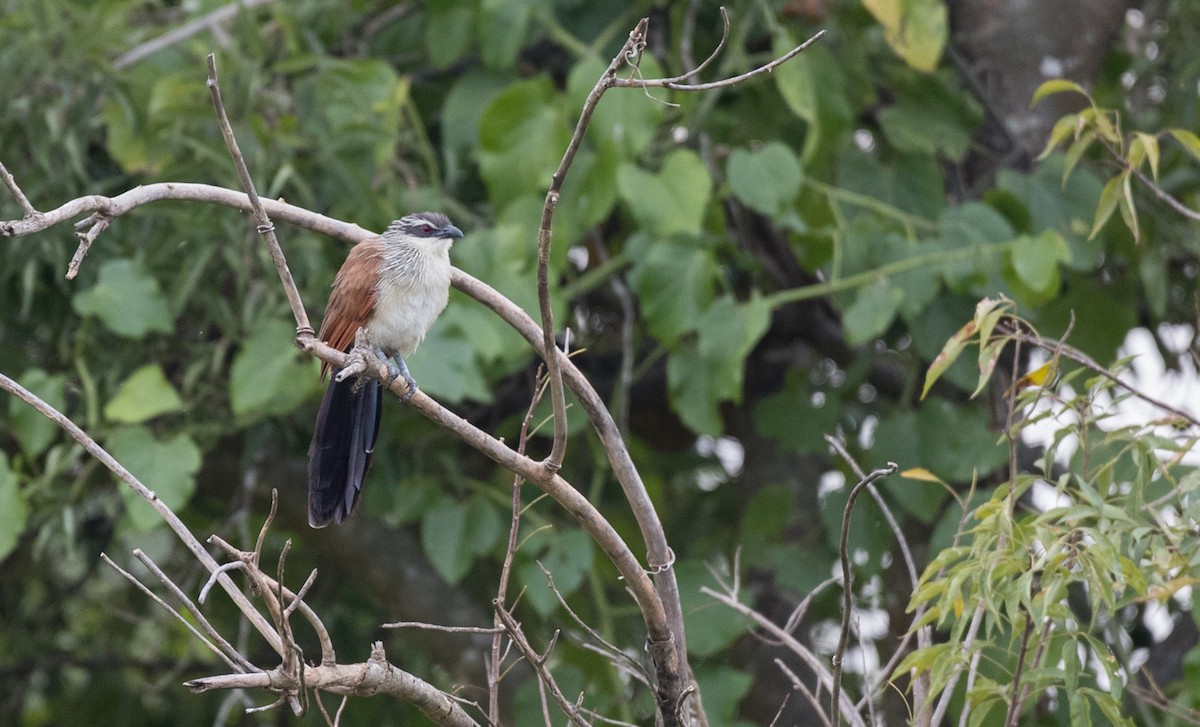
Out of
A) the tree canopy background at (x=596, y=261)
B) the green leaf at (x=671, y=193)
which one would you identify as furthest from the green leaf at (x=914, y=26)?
the green leaf at (x=671, y=193)

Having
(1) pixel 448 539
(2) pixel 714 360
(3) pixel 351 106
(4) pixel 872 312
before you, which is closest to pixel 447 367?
(1) pixel 448 539

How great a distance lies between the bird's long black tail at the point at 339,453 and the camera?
7.81 feet

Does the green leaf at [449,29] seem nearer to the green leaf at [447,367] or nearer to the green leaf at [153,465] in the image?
the green leaf at [447,367]

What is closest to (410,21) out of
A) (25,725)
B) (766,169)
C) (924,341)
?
(766,169)

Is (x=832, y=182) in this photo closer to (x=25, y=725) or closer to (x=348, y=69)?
(x=348, y=69)

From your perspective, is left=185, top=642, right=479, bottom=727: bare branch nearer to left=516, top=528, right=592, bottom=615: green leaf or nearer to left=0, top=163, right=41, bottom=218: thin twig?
left=0, top=163, right=41, bottom=218: thin twig

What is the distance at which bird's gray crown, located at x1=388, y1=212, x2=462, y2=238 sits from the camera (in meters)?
2.96

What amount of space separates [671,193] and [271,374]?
109 cm

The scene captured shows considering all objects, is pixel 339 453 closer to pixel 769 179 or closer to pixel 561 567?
pixel 561 567

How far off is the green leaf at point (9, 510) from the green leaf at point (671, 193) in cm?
165

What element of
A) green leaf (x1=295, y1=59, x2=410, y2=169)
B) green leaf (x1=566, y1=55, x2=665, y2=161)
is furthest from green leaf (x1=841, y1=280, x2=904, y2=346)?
green leaf (x1=295, y1=59, x2=410, y2=169)

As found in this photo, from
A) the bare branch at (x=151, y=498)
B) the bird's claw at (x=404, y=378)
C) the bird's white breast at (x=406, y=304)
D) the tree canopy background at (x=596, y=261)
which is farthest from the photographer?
the tree canopy background at (x=596, y=261)

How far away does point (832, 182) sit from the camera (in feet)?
13.0

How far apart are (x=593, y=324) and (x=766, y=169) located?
1.09 m
